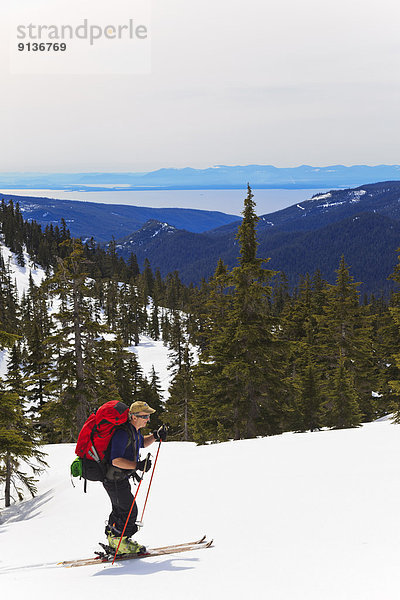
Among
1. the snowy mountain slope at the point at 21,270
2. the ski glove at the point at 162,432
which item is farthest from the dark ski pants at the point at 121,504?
the snowy mountain slope at the point at 21,270

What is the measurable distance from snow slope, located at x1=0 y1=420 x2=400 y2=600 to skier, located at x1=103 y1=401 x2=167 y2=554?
37 cm

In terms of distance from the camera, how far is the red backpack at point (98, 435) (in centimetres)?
538

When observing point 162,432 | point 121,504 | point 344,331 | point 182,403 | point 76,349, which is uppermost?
point 162,432

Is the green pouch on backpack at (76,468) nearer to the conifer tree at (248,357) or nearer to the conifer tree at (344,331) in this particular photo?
the conifer tree at (248,357)

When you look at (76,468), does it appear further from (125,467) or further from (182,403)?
(182,403)

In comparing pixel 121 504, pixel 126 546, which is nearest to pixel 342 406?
pixel 126 546

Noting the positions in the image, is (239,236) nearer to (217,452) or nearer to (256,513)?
(217,452)

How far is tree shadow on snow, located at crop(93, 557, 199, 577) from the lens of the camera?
513 cm

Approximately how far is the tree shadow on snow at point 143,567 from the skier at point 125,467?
264mm

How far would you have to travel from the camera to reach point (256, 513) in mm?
6941

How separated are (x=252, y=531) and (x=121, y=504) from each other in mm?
1890

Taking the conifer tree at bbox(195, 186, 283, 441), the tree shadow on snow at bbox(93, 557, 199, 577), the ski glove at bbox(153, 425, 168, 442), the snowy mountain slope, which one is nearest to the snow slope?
the tree shadow on snow at bbox(93, 557, 199, 577)

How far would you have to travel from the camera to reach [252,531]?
618 centimetres

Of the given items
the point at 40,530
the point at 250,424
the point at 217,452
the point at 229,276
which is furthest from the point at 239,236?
the point at 40,530
